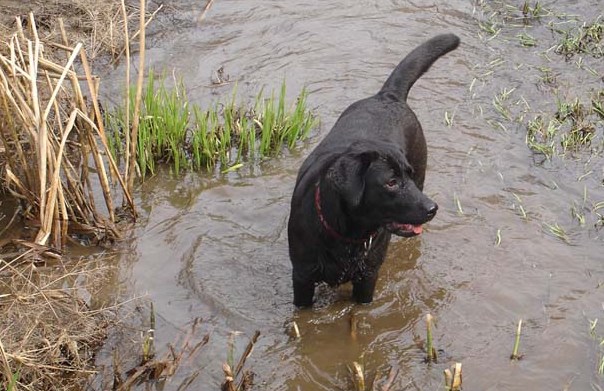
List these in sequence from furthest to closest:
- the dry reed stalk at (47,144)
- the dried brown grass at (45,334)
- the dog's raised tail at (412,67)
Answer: the dog's raised tail at (412,67)
the dry reed stalk at (47,144)
the dried brown grass at (45,334)

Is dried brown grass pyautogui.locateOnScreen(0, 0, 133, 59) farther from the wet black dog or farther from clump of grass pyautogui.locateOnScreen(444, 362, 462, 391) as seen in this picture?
clump of grass pyautogui.locateOnScreen(444, 362, 462, 391)

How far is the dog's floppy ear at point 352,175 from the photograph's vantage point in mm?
3891

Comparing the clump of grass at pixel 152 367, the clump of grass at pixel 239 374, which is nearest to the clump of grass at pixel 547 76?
the clump of grass at pixel 239 374

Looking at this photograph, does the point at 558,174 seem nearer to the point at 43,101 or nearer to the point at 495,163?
the point at 495,163

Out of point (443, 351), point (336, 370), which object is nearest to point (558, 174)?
point (443, 351)

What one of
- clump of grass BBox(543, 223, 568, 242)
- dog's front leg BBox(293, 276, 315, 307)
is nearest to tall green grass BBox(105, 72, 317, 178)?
dog's front leg BBox(293, 276, 315, 307)

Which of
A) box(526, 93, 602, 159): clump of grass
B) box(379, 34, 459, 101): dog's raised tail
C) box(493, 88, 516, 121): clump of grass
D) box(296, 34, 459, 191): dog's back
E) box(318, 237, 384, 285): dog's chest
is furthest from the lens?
box(493, 88, 516, 121): clump of grass

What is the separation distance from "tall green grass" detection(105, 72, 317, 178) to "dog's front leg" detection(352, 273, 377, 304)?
Answer: 5.42 ft

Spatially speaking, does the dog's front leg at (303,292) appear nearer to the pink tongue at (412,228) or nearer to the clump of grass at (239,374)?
the clump of grass at (239,374)

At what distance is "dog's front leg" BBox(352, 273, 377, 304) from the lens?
178 inches

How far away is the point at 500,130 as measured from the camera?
257 inches

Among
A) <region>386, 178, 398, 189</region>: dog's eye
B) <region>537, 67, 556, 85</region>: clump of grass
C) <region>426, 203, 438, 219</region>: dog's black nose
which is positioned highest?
<region>386, 178, 398, 189</region>: dog's eye

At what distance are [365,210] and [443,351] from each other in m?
0.97

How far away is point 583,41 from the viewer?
7.62 meters
